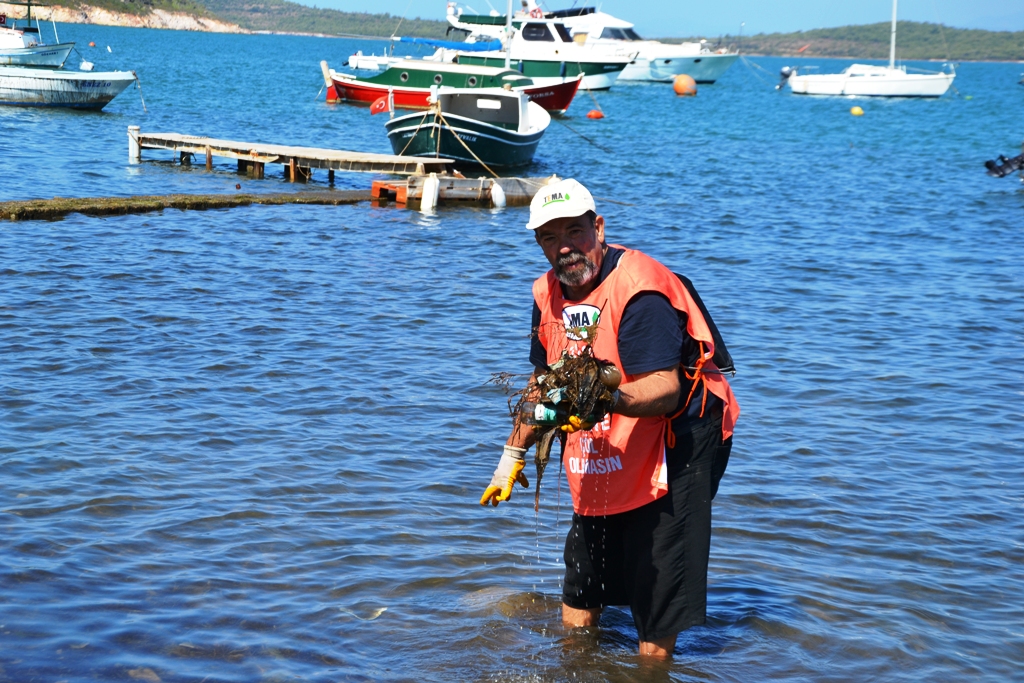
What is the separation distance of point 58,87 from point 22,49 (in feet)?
8.21

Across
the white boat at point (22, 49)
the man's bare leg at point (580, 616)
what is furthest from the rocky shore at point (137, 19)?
the man's bare leg at point (580, 616)

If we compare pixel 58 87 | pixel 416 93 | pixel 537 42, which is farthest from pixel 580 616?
pixel 537 42

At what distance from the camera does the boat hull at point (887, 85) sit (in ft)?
213

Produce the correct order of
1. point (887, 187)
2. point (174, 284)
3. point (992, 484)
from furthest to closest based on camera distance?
point (887, 187) < point (174, 284) < point (992, 484)

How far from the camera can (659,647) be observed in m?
4.18

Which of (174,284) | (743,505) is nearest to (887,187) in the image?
(174,284)

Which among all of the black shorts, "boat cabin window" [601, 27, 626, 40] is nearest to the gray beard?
Result: the black shorts

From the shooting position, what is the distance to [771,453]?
726 cm

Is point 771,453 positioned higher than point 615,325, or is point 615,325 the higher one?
point 615,325

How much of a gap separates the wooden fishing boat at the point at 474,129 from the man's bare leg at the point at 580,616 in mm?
17158

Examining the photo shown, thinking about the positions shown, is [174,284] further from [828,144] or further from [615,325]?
[828,144]

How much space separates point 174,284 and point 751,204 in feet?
41.9

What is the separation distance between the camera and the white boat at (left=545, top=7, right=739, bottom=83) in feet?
214

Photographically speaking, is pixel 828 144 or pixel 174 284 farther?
pixel 828 144
